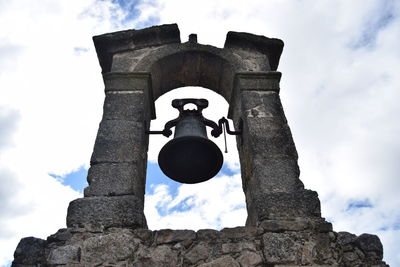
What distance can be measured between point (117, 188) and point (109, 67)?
1.96 m

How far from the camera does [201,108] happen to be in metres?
3.82

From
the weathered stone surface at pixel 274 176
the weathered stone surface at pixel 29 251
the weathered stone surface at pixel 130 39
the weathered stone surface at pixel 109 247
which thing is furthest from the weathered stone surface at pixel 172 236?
the weathered stone surface at pixel 130 39

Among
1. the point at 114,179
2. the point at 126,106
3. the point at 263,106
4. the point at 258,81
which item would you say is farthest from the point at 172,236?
the point at 258,81

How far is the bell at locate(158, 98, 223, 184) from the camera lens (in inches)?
129

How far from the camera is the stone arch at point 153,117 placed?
2.72 meters

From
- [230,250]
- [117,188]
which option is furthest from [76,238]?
[230,250]

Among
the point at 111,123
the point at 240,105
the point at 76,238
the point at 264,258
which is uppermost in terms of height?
the point at 240,105

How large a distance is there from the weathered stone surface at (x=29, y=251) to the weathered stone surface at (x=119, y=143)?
0.76 meters

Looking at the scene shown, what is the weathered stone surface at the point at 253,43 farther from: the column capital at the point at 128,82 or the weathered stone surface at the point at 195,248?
the weathered stone surface at the point at 195,248

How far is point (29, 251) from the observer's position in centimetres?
248

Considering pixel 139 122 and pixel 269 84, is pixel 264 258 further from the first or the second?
pixel 269 84

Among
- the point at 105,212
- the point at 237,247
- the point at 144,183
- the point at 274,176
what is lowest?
the point at 237,247

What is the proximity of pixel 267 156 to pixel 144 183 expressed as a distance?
1.14 metres

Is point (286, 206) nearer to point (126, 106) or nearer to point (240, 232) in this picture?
point (240, 232)
